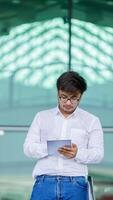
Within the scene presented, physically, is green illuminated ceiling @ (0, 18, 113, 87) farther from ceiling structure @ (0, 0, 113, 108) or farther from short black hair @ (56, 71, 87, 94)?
short black hair @ (56, 71, 87, 94)

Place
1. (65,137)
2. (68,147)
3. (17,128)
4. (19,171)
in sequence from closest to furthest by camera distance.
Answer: (68,147), (65,137), (19,171), (17,128)

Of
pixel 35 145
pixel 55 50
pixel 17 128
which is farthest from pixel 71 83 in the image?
pixel 55 50

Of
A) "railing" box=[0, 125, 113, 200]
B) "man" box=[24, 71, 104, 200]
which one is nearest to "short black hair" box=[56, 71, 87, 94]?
"man" box=[24, 71, 104, 200]

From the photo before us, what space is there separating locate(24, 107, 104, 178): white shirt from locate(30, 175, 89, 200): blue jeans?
1.3 inches

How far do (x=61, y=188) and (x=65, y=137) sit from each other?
1.07ft

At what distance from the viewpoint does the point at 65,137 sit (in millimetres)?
4371

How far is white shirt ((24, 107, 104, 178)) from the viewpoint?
171 inches

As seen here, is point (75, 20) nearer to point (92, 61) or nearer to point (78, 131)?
point (92, 61)

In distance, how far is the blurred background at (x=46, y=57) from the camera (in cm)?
930

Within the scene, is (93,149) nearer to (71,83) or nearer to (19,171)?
(71,83)

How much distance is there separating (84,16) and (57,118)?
5230 millimetres

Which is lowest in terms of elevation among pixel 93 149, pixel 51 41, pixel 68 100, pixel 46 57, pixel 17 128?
pixel 17 128

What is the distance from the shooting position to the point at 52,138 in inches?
173

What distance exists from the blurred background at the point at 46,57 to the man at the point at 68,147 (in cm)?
483
